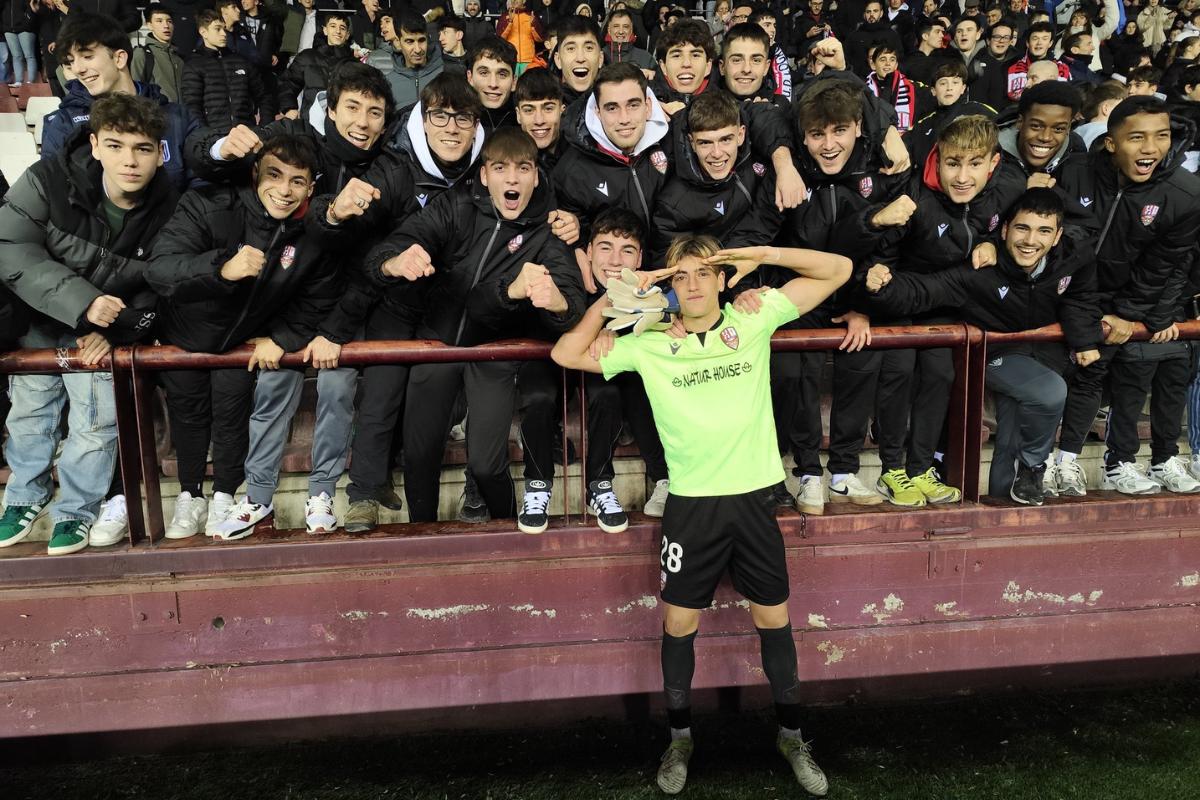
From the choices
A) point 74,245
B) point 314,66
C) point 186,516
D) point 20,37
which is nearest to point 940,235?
point 186,516

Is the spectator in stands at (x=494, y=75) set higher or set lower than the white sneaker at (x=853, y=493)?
higher

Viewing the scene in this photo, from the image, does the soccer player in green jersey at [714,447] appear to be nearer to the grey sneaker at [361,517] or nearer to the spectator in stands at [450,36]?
the grey sneaker at [361,517]

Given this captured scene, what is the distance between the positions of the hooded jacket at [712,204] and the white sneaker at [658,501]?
1071mm

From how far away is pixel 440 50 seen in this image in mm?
6758

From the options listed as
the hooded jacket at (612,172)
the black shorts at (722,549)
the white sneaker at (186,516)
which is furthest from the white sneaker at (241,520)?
the hooded jacket at (612,172)

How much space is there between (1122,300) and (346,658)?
4077 mm

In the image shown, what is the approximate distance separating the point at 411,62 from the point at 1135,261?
16.3 feet

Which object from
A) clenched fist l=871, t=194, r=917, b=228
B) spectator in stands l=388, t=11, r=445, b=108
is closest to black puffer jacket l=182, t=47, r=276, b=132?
spectator in stands l=388, t=11, r=445, b=108

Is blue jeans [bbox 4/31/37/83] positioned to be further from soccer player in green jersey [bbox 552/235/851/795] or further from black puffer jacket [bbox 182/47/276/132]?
soccer player in green jersey [bbox 552/235/851/795]

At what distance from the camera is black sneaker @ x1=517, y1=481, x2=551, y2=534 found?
363cm

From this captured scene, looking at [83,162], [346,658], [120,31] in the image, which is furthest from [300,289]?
[120,31]

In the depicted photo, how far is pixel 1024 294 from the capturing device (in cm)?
399

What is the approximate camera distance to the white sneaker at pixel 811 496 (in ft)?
12.6

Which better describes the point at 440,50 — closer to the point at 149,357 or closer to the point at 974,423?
the point at 149,357
